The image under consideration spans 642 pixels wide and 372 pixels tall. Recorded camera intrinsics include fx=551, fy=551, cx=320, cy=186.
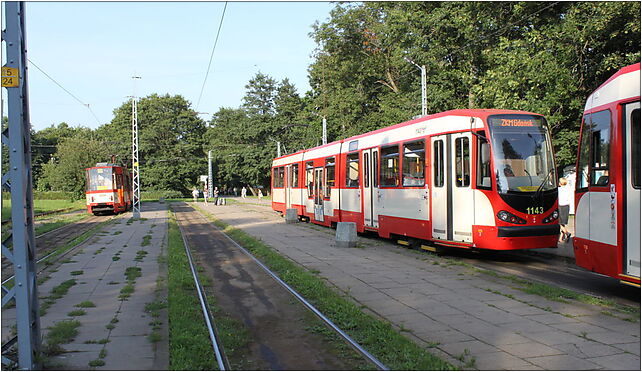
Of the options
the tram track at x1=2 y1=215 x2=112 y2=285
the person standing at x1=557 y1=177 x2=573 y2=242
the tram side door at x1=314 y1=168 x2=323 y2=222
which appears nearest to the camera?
the tram track at x1=2 y1=215 x2=112 y2=285

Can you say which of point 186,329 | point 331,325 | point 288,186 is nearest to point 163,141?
point 288,186

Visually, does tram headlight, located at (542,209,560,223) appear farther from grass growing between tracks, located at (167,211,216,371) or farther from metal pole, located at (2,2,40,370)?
metal pole, located at (2,2,40,370)

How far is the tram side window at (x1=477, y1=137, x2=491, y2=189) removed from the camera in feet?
37.6

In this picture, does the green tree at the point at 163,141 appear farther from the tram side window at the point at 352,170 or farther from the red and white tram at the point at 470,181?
the red and white tram at the point at 470,181

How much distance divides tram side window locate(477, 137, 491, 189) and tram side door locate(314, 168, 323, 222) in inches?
460

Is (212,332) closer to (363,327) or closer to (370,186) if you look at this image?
(363,327)

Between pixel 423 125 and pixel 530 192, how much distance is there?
3.34 m

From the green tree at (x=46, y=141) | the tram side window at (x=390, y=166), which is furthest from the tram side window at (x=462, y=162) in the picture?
the green tree at (x=46, y=141)

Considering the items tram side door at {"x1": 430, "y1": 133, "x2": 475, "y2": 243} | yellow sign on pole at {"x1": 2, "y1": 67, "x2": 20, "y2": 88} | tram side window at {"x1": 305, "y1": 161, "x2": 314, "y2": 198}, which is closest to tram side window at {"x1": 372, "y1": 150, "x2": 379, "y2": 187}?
tram side door at {"x1": 430, "y1": 133, "x2": 475, "y2": 243}

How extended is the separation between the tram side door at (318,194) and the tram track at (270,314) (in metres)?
9.11

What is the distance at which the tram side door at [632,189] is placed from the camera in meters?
7.33

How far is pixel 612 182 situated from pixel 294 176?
68.8 ft

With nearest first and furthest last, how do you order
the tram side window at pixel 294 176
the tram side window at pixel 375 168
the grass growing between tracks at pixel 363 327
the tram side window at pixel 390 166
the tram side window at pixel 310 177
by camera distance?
1. the grass growing between tracks at pixel 363 327
2. the tram side window at pixel 390 166
3. the tram side window at pixel 375 168
4. the tram side window at pixel 310 177
5. the tram side window at pixel 294 176

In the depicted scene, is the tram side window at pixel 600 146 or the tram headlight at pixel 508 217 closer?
the tram side window at pixel 600 146
